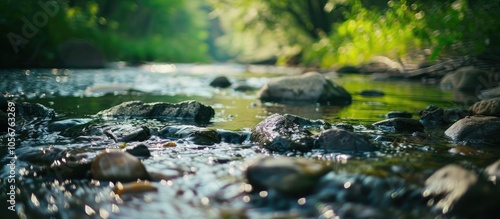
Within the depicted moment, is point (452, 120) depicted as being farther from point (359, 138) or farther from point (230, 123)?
point (230, 123)

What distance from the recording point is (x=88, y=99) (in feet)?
26.7

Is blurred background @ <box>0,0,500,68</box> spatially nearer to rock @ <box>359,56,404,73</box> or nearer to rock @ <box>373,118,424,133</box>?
rock @ <box>359,56,404,73</box>

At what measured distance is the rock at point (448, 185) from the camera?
8.22 feet

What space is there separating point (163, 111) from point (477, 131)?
4.04 meters

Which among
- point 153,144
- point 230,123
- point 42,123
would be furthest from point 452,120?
point 42,123

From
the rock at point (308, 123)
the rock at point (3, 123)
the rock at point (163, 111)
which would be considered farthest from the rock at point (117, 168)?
the rock at point (163, 111)

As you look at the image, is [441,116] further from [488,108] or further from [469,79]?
[469,79]

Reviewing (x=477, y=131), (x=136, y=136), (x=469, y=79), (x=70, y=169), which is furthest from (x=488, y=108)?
(x=469, y=79)

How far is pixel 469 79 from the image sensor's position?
37.7 ft

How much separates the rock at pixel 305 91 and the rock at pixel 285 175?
5.60 metres

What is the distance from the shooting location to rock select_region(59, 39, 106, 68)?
17.3m

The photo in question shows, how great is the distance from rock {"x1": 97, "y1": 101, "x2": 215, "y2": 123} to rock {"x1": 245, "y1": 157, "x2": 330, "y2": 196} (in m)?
3.19

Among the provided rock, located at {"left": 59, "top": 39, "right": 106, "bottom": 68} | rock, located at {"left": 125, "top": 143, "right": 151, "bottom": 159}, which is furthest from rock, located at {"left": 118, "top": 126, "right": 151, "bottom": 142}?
rock, located at {"left": 59, "top": 39, "right": 106, "bottom": 68}

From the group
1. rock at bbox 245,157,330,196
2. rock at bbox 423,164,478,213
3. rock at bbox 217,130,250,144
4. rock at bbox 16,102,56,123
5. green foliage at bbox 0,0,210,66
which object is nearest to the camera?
rock at bbox 423,164,478,213
